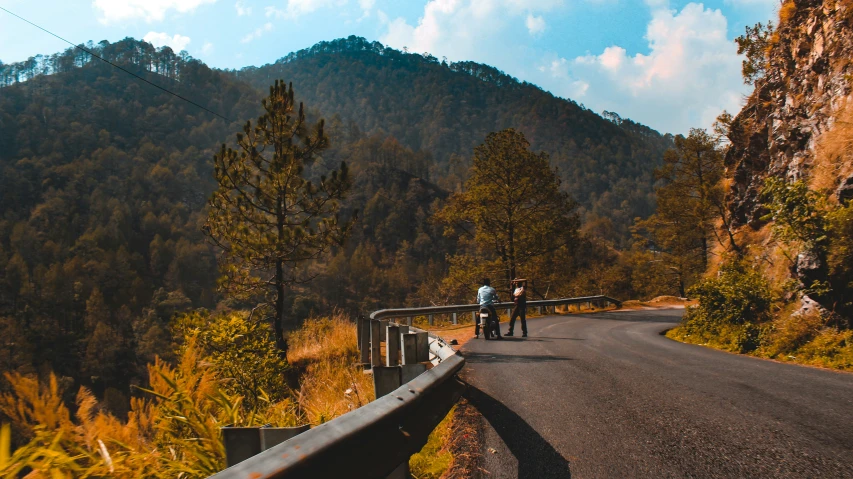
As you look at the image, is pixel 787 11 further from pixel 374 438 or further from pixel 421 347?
pixel 374 438

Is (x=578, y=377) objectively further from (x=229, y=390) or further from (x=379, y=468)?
(x=229, y=390)

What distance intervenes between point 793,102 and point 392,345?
1683 cm

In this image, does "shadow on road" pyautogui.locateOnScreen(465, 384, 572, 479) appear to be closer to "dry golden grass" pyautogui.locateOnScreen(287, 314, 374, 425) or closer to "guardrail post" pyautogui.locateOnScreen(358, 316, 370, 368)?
"dry golden grass" pyautogui.locateOnScreen(287, 314, 374, 425)

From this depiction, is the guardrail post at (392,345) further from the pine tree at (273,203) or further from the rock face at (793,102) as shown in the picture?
the pine tree at (273,203)

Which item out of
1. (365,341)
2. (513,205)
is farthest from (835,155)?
(513,205)

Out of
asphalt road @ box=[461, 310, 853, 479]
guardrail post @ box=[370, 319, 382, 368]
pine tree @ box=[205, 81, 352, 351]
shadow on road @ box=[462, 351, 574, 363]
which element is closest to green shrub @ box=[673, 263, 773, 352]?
asphalt road @ box=[461, 310, 853, 479]

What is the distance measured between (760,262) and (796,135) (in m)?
3.96

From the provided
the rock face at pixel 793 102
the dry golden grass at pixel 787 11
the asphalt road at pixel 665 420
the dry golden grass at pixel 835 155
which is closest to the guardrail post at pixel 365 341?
the asphalt road at pixel 665 420

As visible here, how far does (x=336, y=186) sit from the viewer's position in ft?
61.0

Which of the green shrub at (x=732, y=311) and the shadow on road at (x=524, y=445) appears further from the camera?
the green shrub at (x=732, y=311)

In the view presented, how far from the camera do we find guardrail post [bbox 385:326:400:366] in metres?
7.18

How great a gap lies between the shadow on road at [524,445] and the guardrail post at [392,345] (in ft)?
5.36

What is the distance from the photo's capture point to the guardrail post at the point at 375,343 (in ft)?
29.9

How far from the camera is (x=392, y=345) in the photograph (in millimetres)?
7262
